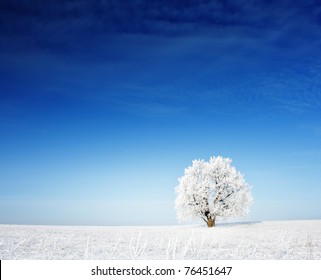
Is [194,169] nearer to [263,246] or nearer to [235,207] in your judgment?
[235,207]

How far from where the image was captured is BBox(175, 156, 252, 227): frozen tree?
48125 mm

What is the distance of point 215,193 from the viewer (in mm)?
48781

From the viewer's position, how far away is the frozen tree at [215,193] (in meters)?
48.1

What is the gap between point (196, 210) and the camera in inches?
1918
